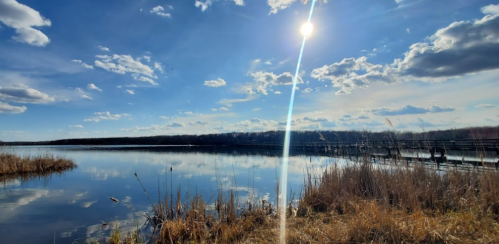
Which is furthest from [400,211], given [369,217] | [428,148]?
[428,148]

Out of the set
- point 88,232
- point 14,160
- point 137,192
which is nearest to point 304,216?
point 88,232

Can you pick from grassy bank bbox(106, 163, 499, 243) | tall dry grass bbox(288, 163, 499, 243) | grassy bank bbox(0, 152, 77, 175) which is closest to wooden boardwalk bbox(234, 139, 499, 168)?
tall dry grass bbox(288, 163, 499, 243)

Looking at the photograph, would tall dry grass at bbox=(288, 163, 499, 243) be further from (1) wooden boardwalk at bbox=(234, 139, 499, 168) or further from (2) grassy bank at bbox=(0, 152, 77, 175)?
(2) grassy bank at bbox=(0, 152, 77, 175)

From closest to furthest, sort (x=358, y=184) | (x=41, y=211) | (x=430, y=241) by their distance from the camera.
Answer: (x=430, y=241), (x=358, y=184), (x=41, y=211)

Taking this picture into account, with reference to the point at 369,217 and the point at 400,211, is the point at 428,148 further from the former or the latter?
the point at 369,217

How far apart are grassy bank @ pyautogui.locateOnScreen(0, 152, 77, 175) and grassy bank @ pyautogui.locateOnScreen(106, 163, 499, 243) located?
1838cm

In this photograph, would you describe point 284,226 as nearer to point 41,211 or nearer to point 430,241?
point 430,241

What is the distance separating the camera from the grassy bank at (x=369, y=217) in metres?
4.14

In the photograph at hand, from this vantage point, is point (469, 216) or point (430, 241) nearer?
point (430, 241)

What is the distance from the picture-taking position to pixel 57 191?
42.5 feet

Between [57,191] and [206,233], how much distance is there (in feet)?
36.9

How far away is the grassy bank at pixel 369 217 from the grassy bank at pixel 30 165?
1838 centimetres

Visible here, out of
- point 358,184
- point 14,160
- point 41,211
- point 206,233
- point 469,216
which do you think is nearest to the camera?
point 469,216

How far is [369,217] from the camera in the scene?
14.9ft
